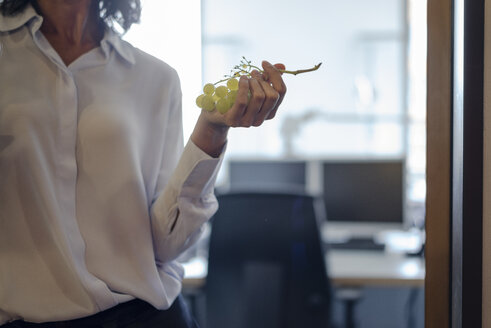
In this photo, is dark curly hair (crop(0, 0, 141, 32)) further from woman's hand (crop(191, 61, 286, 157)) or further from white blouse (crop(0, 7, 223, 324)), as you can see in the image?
woman's hand (crop(191, 61, 286, 157))

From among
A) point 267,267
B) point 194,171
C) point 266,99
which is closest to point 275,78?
point 266,99

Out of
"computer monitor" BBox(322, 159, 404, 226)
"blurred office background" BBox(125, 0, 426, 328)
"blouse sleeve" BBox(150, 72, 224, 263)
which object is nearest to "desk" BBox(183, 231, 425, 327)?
"computer monitor" BBox(322, 159, 404, 226)

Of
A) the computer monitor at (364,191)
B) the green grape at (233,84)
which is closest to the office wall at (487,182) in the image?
the green grape at (233,84)

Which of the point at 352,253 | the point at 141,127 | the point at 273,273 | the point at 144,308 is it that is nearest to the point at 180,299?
the point at 144,308

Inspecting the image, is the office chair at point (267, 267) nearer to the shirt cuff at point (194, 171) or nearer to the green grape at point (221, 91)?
the shirt cuff at point (194, 171)

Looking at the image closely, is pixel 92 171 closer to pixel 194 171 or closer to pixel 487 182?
pixel 194 171

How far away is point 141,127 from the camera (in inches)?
31.7

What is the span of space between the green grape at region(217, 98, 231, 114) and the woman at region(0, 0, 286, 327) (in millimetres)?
33

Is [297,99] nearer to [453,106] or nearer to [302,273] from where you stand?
[302,273]

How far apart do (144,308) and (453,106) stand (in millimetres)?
535

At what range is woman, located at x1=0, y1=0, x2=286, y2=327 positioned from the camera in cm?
73

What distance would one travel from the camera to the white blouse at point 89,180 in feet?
2.39

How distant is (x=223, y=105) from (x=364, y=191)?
1614mm

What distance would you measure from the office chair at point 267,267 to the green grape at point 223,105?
0.86 meters
